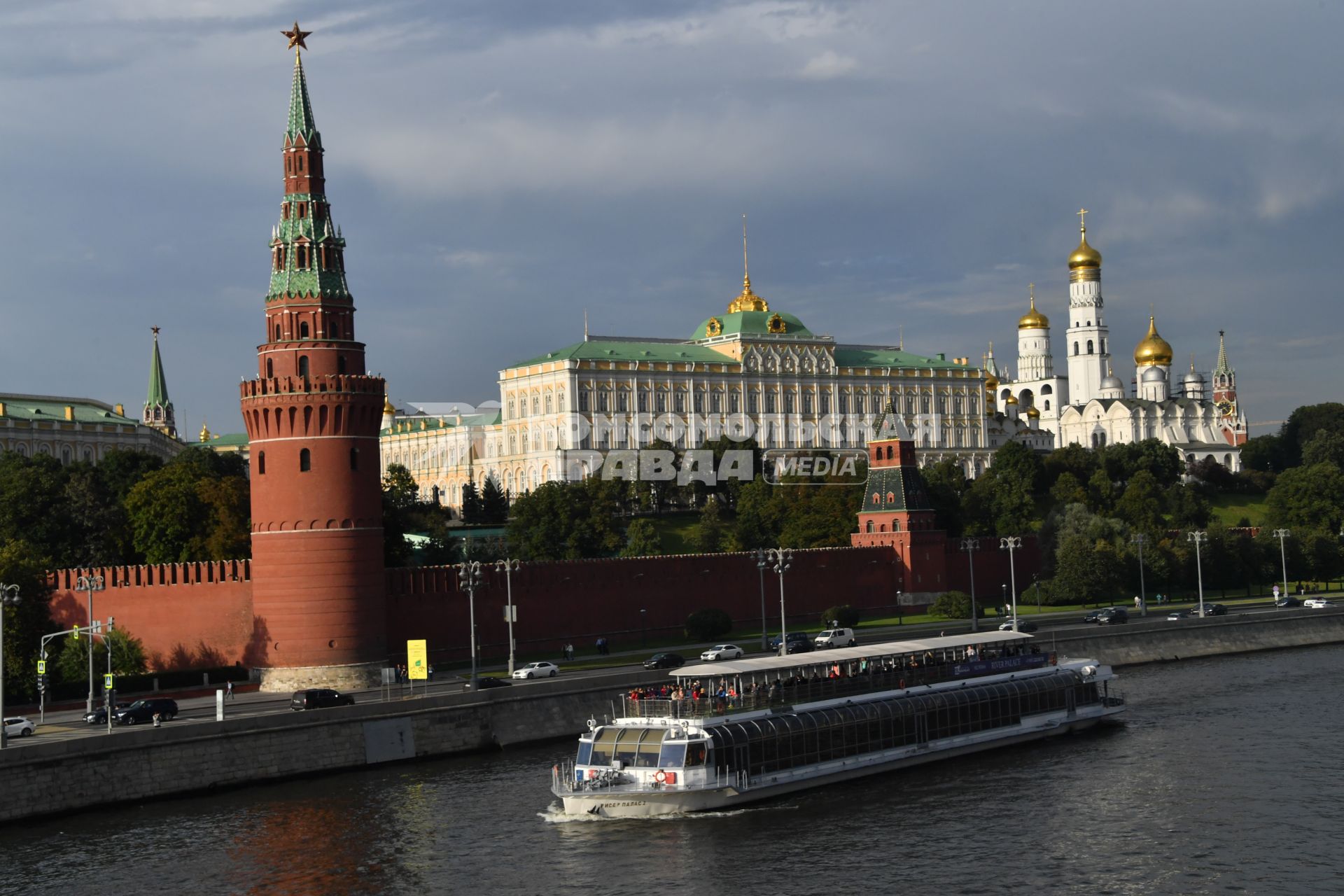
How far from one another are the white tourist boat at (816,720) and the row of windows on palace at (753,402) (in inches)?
4079

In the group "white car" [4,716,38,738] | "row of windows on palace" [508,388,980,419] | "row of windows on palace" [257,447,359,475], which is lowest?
"white car" [4,716,38,738]

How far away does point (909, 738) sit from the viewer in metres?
57.1

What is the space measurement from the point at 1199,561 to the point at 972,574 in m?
12.2

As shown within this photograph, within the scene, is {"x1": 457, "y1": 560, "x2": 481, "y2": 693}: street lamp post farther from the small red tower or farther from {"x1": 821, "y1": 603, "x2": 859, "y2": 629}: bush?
the small red tower

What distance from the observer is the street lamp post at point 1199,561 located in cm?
9562

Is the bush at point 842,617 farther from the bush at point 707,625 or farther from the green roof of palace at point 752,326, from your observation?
the green roof of palace at point 752,326

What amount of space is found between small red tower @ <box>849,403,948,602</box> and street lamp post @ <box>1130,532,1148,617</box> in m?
11.2

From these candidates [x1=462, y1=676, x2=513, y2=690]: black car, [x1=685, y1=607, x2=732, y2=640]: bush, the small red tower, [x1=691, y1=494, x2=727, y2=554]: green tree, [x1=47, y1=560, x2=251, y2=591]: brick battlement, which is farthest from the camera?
[x1=691, y1=494, x2=727, y2=554]: green tree

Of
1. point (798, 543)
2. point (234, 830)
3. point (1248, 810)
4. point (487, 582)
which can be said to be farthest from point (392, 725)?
point (798, 543)

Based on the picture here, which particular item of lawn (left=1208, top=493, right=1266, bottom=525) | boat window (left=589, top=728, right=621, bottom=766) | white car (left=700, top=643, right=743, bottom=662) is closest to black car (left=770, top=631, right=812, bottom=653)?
white car (left=700, top=643, right=743, bottom=662)

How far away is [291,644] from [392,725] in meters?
12.3

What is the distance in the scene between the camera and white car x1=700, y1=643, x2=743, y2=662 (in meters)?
74.1

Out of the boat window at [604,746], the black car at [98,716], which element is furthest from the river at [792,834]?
the black car at [98,716]

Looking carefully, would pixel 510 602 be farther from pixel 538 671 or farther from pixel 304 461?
pixel 304 461
